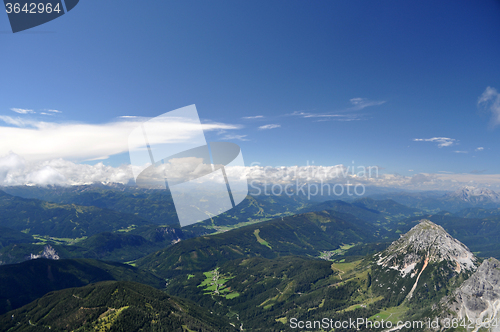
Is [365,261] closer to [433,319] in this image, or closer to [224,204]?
[433,319]

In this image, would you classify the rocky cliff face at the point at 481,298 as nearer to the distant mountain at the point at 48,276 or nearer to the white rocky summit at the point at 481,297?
the white rocky summit at the point at 481,297

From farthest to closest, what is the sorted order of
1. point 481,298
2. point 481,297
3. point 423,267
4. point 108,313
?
point 423,267 → point 108,313 → point 481,297 → point 481,298

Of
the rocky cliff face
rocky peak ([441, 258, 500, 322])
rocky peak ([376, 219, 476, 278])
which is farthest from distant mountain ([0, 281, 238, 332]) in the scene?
rocky peak ([376, 219, 476, 278])

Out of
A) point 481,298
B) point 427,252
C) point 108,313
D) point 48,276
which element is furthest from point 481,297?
point 48,276

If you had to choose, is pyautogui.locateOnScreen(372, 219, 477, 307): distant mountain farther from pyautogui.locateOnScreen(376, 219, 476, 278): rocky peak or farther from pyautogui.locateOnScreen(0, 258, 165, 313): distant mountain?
pyautogui.locateOnScreen(0, 258, 165, 313): distant mountain

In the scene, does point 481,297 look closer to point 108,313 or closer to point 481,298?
point 481,298

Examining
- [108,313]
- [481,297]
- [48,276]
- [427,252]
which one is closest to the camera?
[481,297]
